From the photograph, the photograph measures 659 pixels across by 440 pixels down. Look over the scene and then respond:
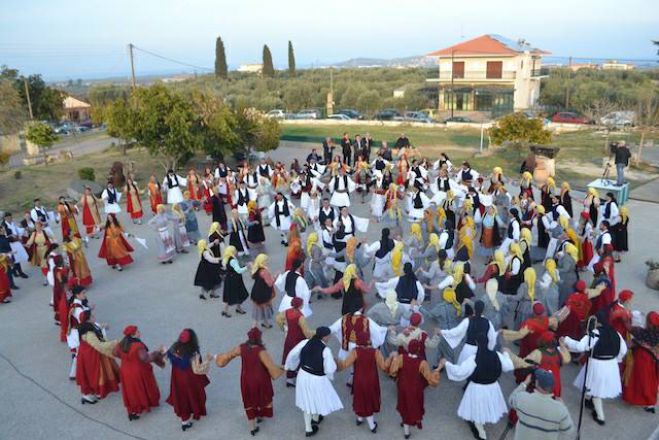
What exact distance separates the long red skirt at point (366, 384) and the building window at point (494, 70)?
47.6 metres

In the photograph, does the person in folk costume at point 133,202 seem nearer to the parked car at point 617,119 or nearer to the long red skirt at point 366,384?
the long red skirt at point 366,384

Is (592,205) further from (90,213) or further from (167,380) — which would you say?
(90,213)

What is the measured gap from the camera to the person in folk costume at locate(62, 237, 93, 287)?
9.98 m

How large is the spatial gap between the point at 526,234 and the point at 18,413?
25.6 ft

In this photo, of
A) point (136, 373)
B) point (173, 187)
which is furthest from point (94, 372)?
point (173, 187)

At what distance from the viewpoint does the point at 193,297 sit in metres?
10.0

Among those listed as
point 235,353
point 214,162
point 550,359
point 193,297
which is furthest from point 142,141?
point 550,359

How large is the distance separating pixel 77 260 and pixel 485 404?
8.06m

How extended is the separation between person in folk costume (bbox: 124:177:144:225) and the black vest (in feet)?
34.1

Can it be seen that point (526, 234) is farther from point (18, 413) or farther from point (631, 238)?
point (18, 413)

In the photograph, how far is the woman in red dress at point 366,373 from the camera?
5.79m

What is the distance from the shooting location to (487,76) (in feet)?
161

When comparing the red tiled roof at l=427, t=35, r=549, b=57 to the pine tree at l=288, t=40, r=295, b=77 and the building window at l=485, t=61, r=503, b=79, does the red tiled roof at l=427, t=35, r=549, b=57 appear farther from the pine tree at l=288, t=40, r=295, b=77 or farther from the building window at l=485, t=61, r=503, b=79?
the pine tree at l=288, t=40, r=295, b=77

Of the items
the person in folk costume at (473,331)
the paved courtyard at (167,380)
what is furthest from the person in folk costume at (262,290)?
the person in folk costume at (473,331)
